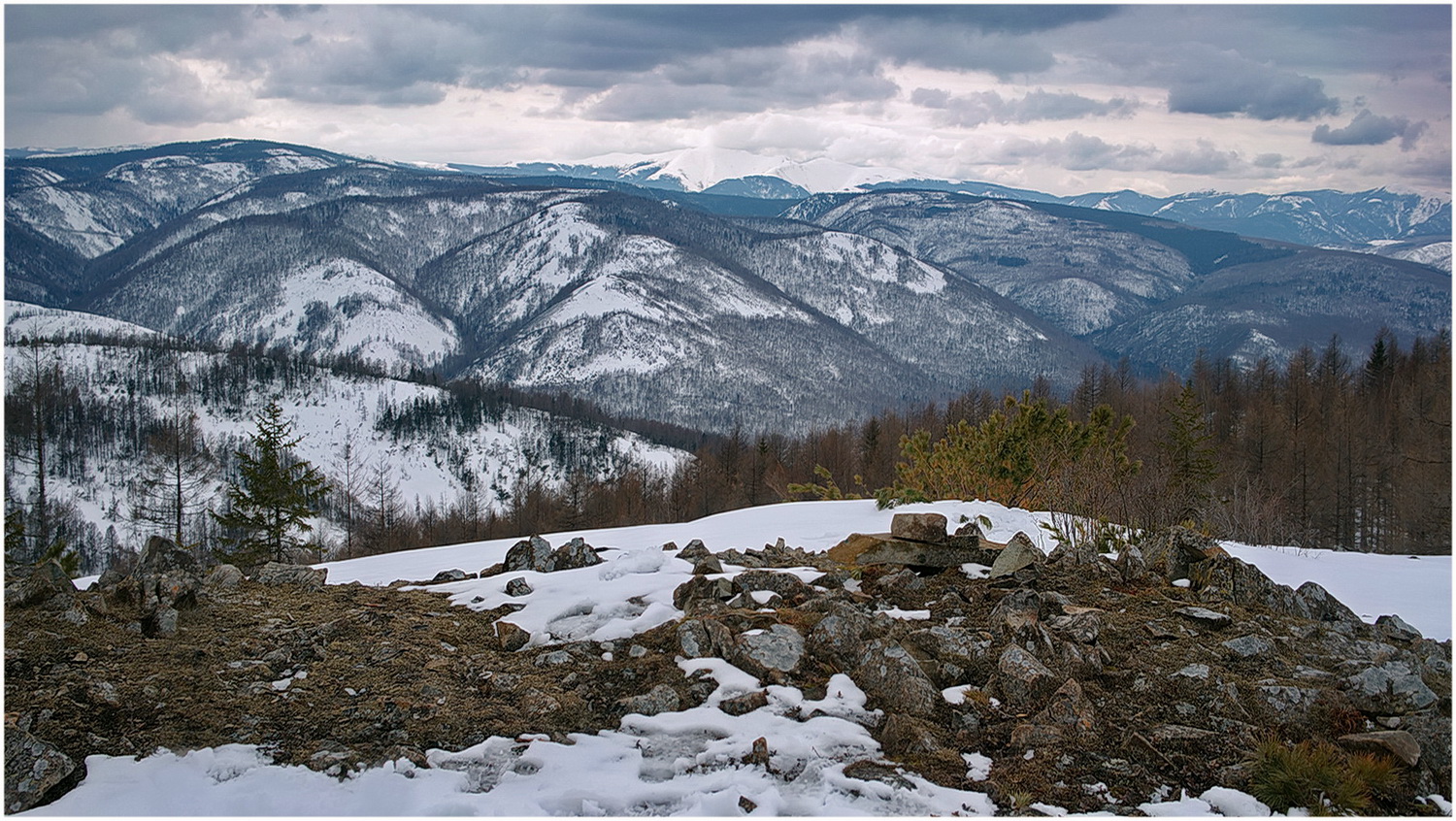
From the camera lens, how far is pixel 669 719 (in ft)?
18.4

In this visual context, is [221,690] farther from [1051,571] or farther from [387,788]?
[1051,571]

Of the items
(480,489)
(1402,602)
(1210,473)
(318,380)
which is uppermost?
(1402,602)

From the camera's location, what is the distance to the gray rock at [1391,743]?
4.89m

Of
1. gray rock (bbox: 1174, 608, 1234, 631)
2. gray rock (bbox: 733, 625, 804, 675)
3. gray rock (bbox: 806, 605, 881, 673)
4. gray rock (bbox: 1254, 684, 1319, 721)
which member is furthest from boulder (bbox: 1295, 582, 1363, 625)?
gray rock (bbox: 733, 625, 804, 675)

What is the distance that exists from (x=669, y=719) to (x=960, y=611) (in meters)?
3.08

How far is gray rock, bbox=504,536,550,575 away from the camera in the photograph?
970cm

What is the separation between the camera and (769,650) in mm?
6457

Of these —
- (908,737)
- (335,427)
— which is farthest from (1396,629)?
(335,427)

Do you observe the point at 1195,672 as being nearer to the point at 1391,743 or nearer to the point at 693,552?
the point at 1391,743

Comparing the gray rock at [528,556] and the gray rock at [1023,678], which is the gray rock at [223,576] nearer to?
the gray rock at [528,556]

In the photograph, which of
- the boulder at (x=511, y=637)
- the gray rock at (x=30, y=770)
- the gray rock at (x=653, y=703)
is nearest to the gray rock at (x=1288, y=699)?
the gray rock at (x=653, y=703)

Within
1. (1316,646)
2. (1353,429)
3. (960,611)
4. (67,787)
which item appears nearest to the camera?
(67,787)

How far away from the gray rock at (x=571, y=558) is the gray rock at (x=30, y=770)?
16.7 feet

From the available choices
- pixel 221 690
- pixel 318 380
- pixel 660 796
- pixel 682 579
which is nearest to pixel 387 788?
pixel 660 796
